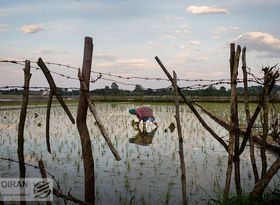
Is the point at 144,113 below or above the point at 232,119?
below

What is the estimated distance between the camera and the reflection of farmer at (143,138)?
357 inches

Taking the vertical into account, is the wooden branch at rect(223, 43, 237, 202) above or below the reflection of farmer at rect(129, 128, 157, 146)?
above

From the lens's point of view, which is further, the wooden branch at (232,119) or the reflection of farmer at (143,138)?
the reflection of farmer at (143,138)

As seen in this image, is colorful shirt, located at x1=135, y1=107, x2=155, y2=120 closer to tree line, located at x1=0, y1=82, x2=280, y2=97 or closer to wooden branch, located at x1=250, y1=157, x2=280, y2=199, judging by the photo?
tree line, located at x1=0, y1=82, x2=280, y2=97

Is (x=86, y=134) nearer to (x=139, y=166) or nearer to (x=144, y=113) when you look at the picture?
(x=139, y=166)

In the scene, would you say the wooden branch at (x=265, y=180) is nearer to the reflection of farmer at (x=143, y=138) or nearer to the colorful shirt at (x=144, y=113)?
the reflection of farmer at (x=143, y=138)

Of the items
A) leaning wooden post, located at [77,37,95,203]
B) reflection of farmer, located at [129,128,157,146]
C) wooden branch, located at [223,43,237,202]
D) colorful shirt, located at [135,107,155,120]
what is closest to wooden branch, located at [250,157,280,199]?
wooden branch, located at [223,43,237,202]

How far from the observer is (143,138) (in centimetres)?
981

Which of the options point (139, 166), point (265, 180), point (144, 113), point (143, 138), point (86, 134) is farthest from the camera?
point (144, 113)

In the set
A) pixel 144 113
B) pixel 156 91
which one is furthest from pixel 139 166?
pixel 144 113

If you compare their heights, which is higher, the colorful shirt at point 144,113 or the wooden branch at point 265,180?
the colorful shirt at point 144,113

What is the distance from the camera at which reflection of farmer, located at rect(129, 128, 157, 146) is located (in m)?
9.06

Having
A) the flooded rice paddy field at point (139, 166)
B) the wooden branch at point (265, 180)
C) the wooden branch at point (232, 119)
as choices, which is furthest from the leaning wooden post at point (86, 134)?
the wooden branch at point (265, 180)

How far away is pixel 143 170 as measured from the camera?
5.94 m
